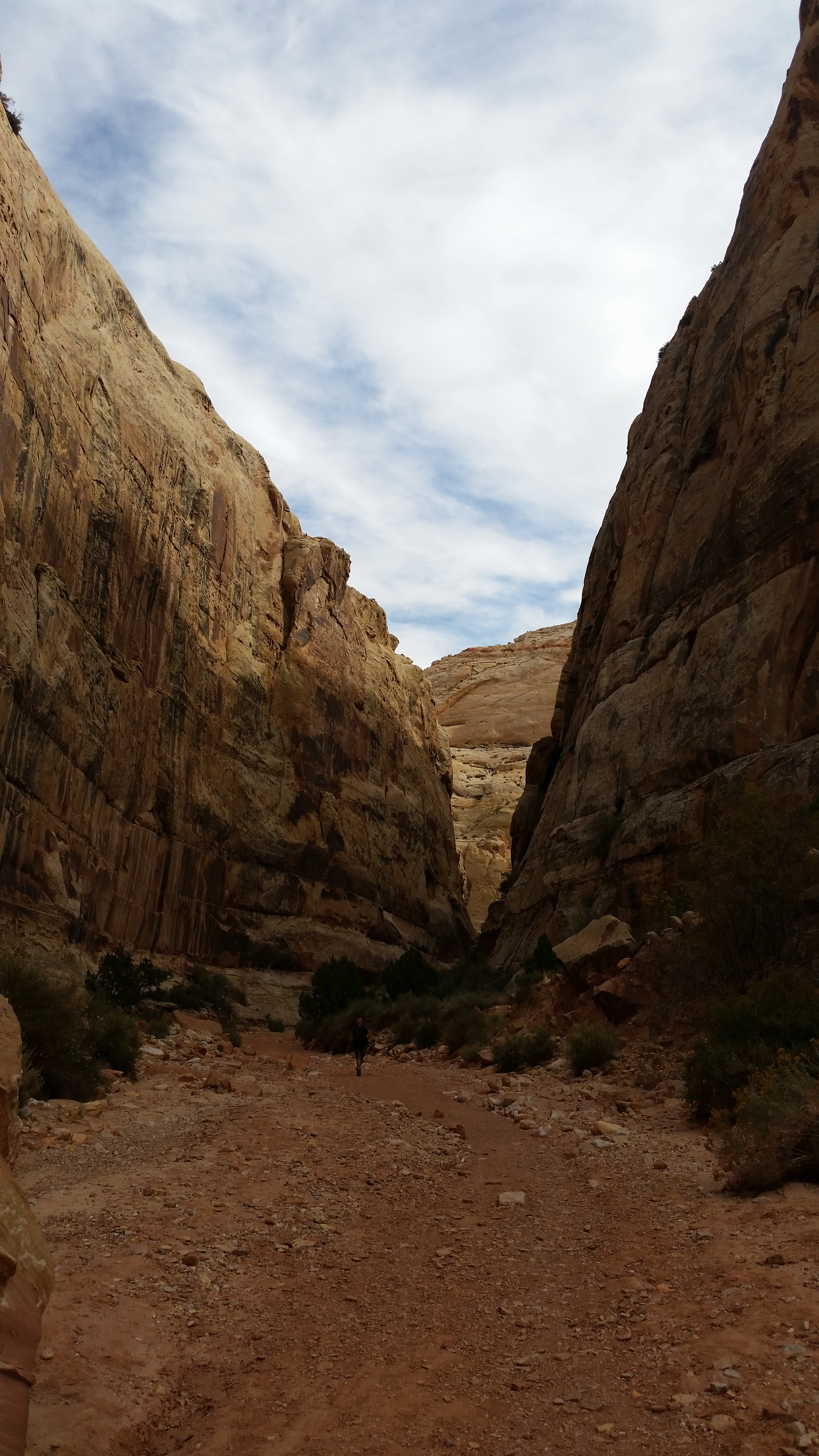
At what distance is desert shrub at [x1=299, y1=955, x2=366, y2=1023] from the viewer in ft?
93.6

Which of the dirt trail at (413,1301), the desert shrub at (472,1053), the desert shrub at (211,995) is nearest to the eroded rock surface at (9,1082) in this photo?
the dirt trail at (413,1301)

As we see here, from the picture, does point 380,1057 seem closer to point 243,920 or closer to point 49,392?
point 243,920

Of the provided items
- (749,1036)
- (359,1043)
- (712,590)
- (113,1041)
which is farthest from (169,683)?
(749,1036)

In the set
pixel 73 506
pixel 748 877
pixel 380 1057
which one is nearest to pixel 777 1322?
pixel 748 877

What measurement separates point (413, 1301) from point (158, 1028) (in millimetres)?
15961

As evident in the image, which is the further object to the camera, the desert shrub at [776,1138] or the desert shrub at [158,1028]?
the desert shrub at [158,1028]

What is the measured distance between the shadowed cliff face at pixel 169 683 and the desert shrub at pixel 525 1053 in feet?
41.5

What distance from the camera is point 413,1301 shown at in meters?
5.77

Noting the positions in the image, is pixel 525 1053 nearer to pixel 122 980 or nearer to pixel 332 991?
pixel 122 980

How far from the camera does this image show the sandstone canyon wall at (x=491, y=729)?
5972 centimetres

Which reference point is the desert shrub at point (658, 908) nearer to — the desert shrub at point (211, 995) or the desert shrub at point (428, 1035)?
the desert shrub at point (428, 1035)

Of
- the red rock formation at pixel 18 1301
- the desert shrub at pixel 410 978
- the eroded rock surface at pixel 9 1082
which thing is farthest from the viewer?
the desert shrub at pixel 410 978

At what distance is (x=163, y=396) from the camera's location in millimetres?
36156

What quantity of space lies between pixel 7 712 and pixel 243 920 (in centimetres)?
1562
